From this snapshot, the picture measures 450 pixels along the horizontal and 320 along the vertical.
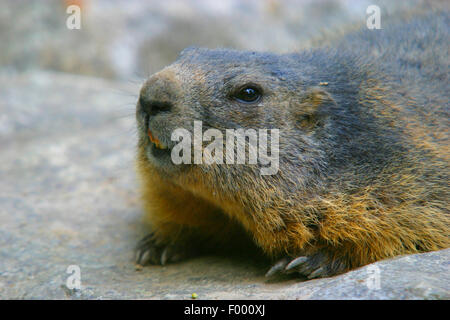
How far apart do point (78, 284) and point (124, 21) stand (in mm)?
9204

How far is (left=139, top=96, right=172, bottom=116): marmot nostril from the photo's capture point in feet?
14.3

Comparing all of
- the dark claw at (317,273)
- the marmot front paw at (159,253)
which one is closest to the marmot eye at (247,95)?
the dark claw at (317,273)

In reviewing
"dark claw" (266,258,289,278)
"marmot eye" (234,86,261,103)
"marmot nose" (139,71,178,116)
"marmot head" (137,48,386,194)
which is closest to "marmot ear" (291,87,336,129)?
"marmot head" (137,48,386,194)

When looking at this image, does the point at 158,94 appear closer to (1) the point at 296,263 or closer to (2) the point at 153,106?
(2) the point at 153,106

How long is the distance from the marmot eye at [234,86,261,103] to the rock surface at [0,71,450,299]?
1.41 metres

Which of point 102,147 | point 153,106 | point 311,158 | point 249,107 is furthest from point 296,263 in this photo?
point 102,147

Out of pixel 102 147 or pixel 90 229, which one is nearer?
pixel 90 229

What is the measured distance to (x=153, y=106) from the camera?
4.39m

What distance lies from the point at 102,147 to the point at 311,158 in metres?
4.53

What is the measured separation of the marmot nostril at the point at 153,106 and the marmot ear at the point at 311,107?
3.74ft

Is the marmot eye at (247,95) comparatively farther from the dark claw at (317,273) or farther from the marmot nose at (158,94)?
the dark claw at (317,273)

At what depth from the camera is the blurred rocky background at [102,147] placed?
13.9 ft

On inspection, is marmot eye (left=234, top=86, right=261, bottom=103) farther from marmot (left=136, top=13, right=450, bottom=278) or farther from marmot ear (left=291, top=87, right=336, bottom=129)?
marmot ear (left=291, top=87, right=336, bottom=129)

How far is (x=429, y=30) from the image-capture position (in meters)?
6.50
